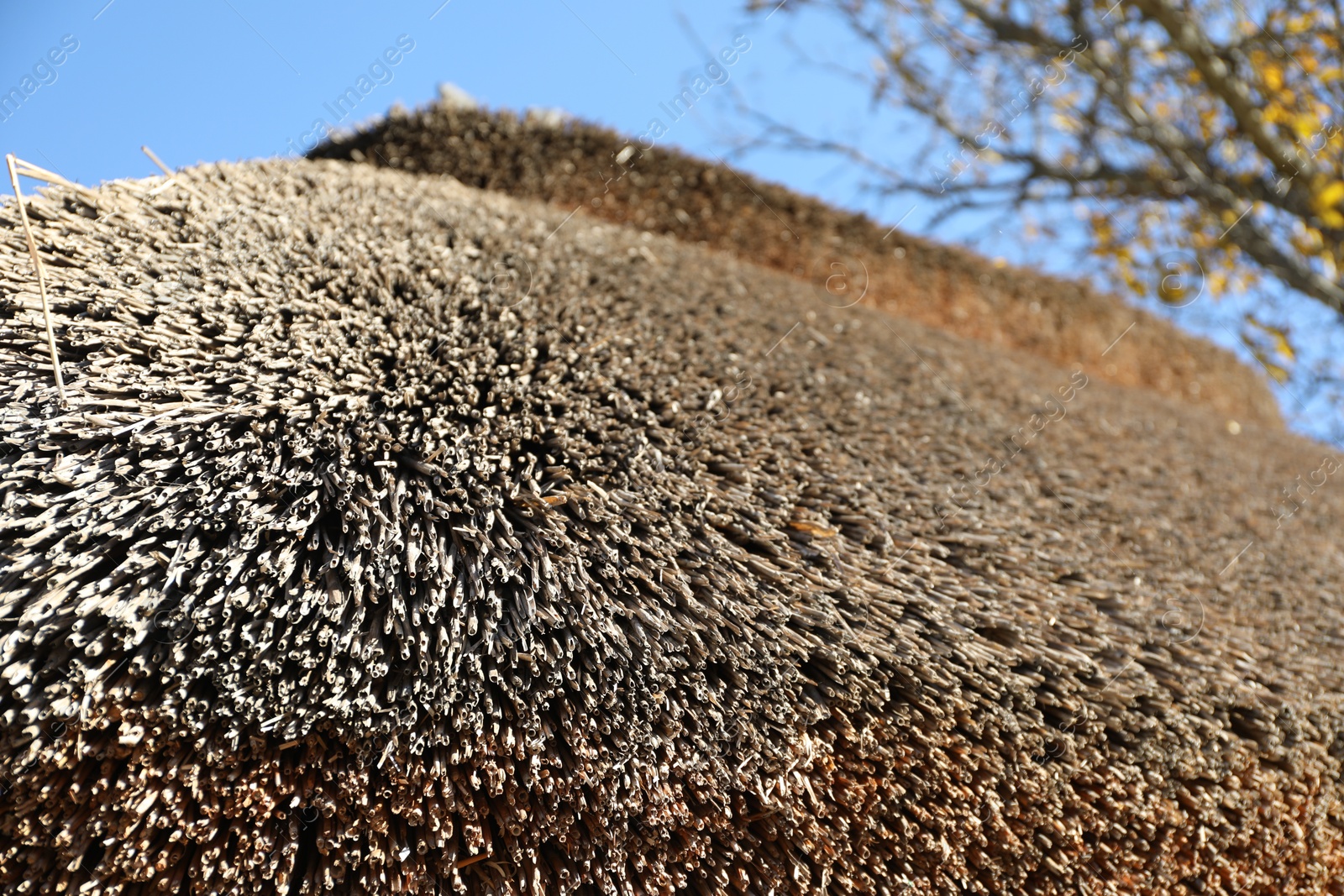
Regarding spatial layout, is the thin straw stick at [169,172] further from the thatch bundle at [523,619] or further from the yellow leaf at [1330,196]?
the yellow leaf at [1330,196]

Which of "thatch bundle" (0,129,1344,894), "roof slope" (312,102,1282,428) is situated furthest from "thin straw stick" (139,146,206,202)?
"roof slope" (312,102,1282,428)

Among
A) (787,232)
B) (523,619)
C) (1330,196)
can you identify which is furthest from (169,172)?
(1330,196)

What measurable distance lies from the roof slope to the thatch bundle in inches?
59.5

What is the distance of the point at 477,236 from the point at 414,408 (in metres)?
1.23

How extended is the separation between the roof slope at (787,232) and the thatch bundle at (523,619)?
1.51 metres

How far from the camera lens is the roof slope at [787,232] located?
15.5 feet

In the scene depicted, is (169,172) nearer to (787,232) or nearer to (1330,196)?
(787,232)

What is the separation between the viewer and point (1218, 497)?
4535mm

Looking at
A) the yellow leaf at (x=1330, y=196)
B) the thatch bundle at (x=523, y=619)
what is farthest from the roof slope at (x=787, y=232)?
the yellow leaf at (x=1330, y=196)

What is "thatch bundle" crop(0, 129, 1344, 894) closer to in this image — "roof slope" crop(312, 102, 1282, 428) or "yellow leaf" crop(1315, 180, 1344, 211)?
"roof slope" crop(312, 102, 1282, 428)

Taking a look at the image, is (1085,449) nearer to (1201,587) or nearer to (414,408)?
(1201,587)

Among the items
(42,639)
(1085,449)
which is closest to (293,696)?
(42,639)

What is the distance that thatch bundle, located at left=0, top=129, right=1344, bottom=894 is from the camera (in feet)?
6.15

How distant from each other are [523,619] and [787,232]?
14.7 feet
